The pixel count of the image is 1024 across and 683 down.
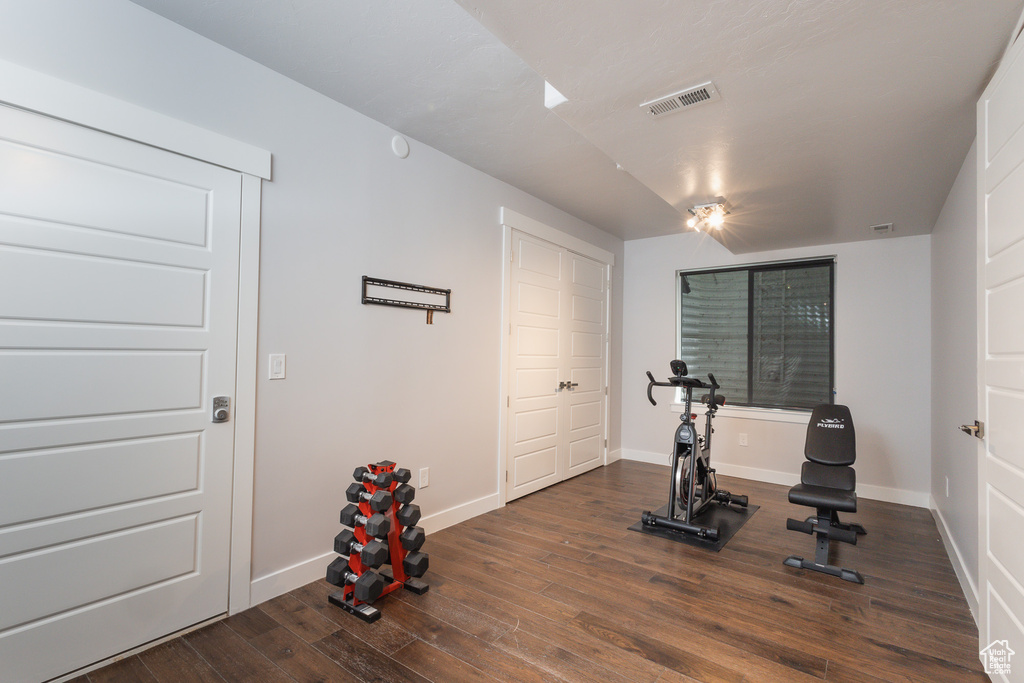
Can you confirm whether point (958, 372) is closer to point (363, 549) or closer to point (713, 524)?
point (713, 524)

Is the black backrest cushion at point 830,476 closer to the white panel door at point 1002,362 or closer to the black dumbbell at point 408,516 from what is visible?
the white panel door at point 1002,362

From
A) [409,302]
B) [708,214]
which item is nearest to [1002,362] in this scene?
[708,214]

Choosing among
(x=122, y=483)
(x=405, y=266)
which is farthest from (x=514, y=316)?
(x=122, y=483)

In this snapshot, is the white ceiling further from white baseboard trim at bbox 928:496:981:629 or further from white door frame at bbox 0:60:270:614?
white baseboard trim at bbox 928:496:981:629

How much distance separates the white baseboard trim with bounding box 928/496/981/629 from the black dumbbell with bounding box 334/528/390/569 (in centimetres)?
262

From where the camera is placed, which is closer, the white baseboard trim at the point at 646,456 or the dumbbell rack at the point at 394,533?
the dumbbell rack at the point at 394,533

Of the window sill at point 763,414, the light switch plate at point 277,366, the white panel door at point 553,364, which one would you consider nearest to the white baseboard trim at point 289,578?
the light switch plate at point 277,366

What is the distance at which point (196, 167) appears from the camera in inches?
87.4

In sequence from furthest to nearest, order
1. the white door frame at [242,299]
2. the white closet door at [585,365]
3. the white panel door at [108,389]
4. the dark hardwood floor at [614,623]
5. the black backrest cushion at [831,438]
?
1. the white closet door at [585,365]
2. the black backrest cushion at [831,438]
3. the white door frame at [242,299]
4. the dark hardwood floor at [614,623]
5. the white panel door at [108,389]

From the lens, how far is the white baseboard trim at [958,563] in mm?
2383

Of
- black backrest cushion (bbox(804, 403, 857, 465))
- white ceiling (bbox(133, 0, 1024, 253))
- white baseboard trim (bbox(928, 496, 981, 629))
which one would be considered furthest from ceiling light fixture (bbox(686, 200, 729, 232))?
white baseboard trim (bbox(928, 496, 981, 629))

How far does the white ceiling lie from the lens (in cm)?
165

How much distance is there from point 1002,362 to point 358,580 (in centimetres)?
278

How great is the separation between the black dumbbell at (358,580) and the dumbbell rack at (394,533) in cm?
1
